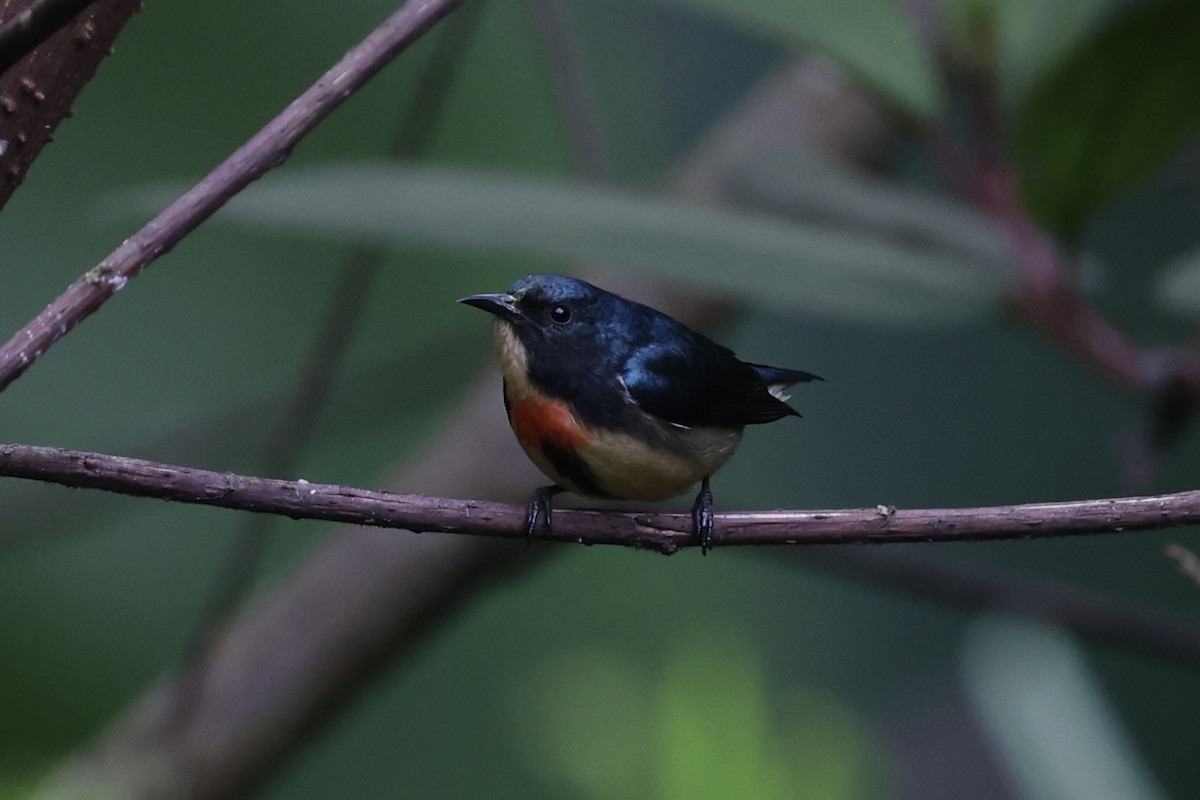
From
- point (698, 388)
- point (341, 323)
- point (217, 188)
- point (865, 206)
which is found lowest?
point (217, 188)

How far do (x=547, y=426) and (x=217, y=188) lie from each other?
0.45 meters

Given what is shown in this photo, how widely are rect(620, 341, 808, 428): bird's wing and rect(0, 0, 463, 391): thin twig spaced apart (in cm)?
47

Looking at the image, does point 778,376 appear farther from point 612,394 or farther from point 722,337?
point 722,337

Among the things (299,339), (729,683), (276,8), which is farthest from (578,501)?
(276,8)

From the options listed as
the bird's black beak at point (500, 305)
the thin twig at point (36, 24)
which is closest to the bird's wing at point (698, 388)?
the bird's black beak at point (500, 305)

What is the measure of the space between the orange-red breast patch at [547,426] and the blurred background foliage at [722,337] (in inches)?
9.4

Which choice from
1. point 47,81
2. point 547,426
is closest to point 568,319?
point 547,426

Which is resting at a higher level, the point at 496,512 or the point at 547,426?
the point at 547,426

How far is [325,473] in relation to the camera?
2566 mm

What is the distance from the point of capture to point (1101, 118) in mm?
1401

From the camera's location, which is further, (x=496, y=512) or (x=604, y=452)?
(x=604, y=452)

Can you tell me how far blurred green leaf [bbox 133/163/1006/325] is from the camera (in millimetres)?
1183

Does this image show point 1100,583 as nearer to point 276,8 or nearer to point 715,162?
point 715,162

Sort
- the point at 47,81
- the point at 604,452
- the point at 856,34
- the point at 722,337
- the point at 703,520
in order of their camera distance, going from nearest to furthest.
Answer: the point at 47,81, the point at 703,520, the point at 604,452, the point at 856,34, the point at 722,337
